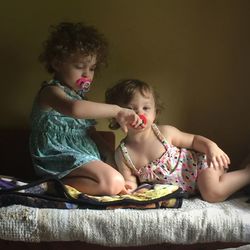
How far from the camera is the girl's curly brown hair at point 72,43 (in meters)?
1.39

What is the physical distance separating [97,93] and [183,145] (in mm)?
399

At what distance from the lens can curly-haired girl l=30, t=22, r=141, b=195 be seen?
1.29m

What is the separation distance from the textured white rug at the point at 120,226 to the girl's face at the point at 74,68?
1.51 ft

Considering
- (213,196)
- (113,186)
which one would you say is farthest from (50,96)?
(213,196)

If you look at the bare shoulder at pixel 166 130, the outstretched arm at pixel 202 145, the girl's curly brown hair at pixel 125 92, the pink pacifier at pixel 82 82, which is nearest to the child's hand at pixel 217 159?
the outstretched arm at pixel 202 145

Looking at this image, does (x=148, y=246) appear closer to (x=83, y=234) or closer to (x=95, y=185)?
(x=83, y=234)

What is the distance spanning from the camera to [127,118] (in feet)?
4.14

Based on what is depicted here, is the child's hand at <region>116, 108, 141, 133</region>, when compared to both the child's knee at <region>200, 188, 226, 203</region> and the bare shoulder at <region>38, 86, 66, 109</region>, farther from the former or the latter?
the child's knee at <region>200, 188, 226, 203</region>

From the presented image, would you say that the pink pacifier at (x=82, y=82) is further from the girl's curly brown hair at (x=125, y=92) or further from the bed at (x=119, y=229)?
the bed at (x=119, y=229)

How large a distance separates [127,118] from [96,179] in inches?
7.7

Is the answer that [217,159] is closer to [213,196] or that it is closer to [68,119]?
[213,196]

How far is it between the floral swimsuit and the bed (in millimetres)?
229

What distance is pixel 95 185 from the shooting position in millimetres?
1265

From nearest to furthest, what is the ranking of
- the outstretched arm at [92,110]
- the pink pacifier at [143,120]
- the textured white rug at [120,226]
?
the textured white rug at [120,226] → the outstretched arm at [92,110] → the pink pacifier at [143,120]
